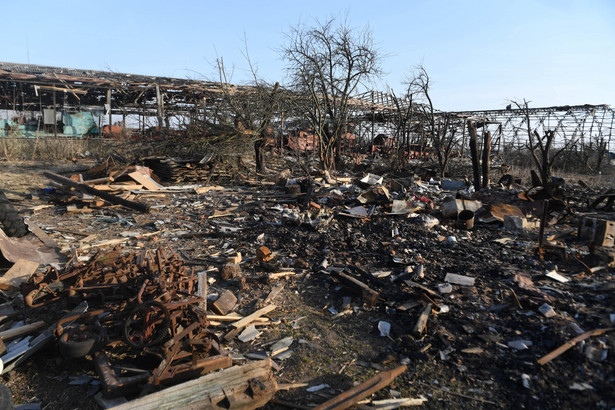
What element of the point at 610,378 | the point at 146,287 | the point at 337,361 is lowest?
the point at 337,361

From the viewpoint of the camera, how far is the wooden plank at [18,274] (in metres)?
4.01

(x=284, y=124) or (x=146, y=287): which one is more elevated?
(x=284, y=124)

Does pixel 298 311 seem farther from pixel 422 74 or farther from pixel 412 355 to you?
pixel 422 74

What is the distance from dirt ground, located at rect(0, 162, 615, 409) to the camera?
106 inches

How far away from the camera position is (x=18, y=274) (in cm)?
423

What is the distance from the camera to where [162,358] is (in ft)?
8.61

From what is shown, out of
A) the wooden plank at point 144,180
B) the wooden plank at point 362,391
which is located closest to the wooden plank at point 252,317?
the wooden plank at point 362,391

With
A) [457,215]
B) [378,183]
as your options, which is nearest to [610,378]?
[457,215]

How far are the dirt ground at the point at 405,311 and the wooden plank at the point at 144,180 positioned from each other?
9.24ft

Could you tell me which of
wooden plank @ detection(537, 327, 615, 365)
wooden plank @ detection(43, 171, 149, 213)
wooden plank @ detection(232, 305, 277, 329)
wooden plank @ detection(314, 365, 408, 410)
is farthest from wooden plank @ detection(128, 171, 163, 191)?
wooden plank @ detection(537, 327, 615, 365)

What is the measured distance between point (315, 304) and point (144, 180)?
7.87 metres

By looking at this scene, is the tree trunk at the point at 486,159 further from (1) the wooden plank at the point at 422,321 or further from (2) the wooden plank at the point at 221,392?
(2) the wooden plank at the point at 221,392

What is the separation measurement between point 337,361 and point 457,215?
4940 millimetres

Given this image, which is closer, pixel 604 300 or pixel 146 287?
pixel 146 287
